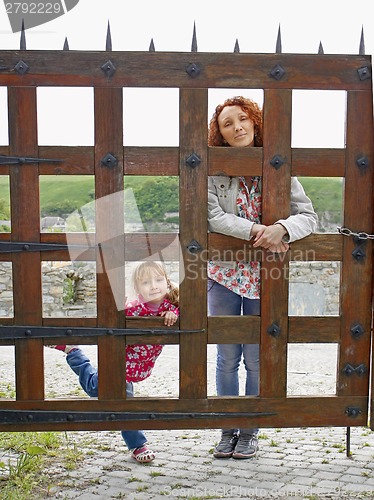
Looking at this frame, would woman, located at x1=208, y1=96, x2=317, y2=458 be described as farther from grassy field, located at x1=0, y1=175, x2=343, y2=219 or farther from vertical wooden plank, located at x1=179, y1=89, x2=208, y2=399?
grassy field, located at x1=0, y1=175, x2=343, y2=219

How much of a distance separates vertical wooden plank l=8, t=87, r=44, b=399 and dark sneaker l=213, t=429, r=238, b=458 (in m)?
Result: 1.12

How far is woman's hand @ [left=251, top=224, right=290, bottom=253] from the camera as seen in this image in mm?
3471

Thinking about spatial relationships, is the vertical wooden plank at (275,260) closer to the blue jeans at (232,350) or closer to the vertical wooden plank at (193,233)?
the blue jeans at (232,350)

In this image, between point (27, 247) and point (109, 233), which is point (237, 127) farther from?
point (27, 247)

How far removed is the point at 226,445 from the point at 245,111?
1.95m

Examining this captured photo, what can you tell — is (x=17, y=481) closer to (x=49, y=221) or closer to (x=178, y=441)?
(x=178, y=441)

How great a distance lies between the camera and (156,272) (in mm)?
3770

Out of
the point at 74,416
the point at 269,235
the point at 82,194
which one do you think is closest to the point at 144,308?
the point at 74,416

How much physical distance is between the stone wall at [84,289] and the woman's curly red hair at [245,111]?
527cm

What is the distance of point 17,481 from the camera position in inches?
141

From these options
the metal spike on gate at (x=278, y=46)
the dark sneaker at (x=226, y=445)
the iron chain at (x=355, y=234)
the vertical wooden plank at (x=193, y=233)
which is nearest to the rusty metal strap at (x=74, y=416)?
the vertical wooden plank at (x=193, y=233)

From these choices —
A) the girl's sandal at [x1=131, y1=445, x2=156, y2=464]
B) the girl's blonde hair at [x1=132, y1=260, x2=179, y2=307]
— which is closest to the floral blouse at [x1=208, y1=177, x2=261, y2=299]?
the girl's blonde hair at [x1=132, y1=260, x2=179, y2=307]

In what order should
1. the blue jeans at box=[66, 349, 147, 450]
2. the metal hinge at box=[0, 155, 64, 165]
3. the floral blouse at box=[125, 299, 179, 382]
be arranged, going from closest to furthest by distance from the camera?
the metal hinge at box=[0, 155, 64, 165] < the floral blouse at box=[125, 299, 179, 382] < the blue jeans at box=[66, 349, 147, 450]

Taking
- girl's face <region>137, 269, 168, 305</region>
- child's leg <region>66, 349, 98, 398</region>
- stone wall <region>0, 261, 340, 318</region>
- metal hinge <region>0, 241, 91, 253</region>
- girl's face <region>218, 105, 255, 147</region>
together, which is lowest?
stone wall <region>0, 261, 340, 318</region>
